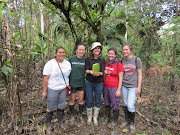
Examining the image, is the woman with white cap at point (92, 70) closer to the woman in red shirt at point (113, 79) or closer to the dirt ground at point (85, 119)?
the woman in red shirt at point (113, 79)

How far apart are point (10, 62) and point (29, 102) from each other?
2.07 metres

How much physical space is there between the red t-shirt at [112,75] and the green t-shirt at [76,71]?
500 millimetres

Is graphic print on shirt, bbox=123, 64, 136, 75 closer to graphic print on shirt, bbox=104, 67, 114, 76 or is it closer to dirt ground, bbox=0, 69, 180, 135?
graphic print on shirt, bbox=104, 67, 114, 76

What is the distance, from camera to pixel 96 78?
2695 millimetres

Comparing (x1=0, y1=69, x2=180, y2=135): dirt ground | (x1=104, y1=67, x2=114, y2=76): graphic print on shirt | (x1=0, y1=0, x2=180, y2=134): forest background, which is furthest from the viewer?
(x1=104, y1=67, x2=114, y2=76): graphic print on shirt

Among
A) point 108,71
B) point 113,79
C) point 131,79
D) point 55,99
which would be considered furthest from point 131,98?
point 55,99

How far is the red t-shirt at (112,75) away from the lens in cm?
264

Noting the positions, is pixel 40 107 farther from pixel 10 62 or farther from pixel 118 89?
pixel 118 89

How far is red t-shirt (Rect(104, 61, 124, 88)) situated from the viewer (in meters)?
2.64

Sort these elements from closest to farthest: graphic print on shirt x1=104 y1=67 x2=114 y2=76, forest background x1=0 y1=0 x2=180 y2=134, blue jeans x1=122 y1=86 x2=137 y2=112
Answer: forest background x1=0 y1=0 x2=180 y2=134, blue jeans x1=122 y1=86 x2=137 y2=112, graphic print on shirt x1=104 y1=67 x2=114 y2=76

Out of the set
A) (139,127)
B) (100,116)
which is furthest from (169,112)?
(100,116)

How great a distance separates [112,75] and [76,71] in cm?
73

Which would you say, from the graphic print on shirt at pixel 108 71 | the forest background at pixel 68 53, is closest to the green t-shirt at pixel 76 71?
the graphic print on shirt at pixel 108 71

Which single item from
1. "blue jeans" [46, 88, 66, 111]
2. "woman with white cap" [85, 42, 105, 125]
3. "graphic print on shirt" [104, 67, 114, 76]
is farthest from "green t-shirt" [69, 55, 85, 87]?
"graphic print on shirt" [104, 67, 114, 76]
